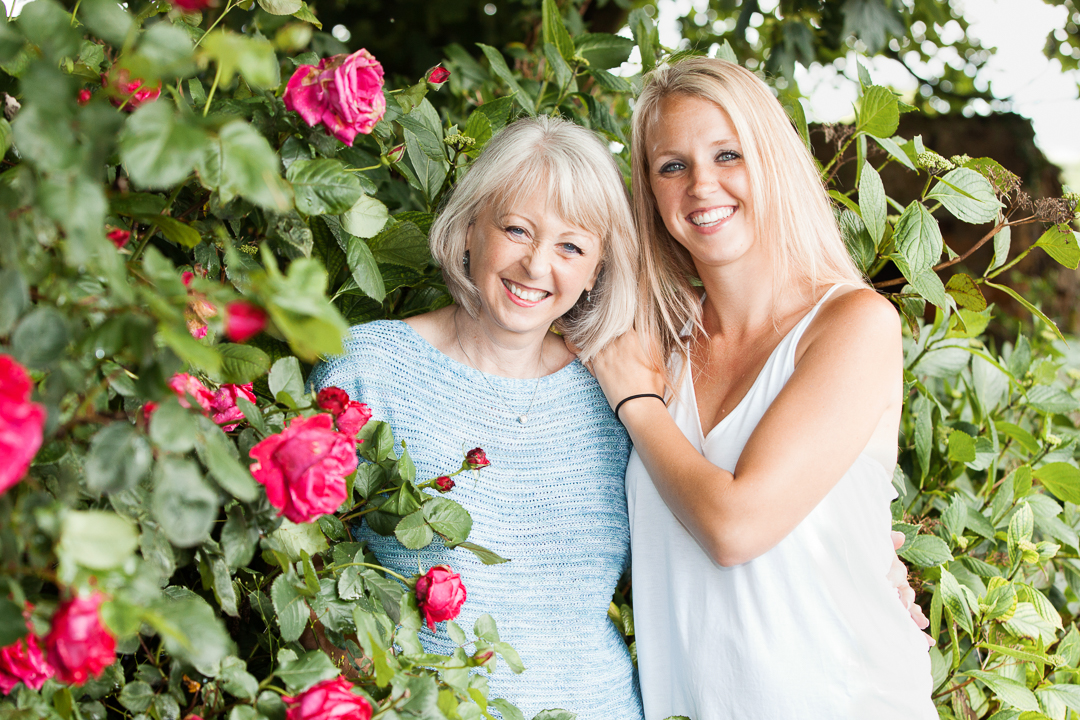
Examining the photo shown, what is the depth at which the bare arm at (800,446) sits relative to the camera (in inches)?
51.8

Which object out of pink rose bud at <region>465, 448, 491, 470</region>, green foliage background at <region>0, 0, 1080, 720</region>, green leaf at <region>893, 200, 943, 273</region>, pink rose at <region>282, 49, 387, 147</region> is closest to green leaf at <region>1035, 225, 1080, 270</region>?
green foliage background at <region>0, 0, 1080, 720</region>

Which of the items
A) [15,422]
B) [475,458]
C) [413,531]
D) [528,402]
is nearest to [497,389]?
[528,402]

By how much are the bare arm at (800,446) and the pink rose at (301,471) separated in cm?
77

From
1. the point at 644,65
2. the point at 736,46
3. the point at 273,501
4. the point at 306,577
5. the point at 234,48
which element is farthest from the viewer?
the point at 736,46

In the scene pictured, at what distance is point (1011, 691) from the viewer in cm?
148

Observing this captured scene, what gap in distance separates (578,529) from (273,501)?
0.92 metres

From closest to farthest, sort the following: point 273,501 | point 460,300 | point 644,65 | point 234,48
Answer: point 234,48 → point 273,501 → point 460,300 → point 644,65

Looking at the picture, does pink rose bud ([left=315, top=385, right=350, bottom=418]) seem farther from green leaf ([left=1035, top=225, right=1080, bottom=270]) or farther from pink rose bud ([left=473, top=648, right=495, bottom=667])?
green leaf ([left=1035, top=225, right=1080, bottom=270])

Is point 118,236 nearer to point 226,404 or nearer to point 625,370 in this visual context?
point 226,404

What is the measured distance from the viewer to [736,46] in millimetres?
2934

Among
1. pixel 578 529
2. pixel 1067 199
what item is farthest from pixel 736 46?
pixel 578 529

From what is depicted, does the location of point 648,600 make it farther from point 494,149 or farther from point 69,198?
point 69,198

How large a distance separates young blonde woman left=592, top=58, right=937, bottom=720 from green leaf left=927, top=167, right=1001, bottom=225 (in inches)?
8.6

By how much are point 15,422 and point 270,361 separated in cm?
38
